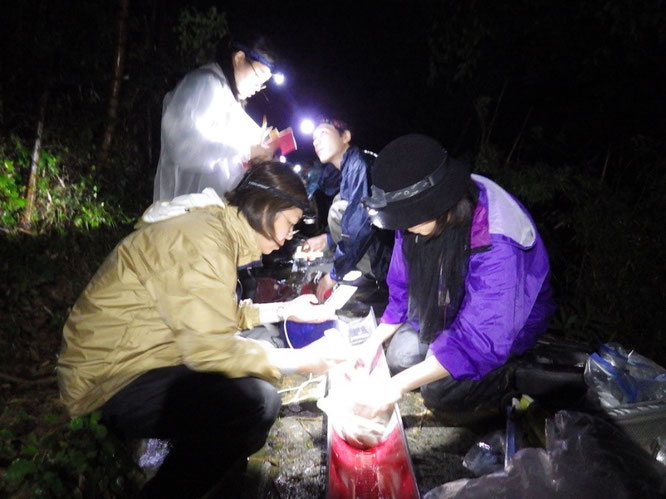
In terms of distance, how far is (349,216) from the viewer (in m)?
4.25

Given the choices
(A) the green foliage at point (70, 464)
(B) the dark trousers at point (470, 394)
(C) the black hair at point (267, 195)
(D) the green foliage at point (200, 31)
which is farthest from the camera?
(D) the green foliage at point (200, 31)

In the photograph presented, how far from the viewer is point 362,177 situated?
429cm

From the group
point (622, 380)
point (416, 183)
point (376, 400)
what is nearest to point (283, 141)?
point (416, 183)

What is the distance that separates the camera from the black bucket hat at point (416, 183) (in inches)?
78.9

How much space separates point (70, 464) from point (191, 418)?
540 mm

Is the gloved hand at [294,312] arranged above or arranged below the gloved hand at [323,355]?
below

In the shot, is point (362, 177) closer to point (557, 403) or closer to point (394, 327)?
point (394, 327)

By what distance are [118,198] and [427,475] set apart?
5.34 metres

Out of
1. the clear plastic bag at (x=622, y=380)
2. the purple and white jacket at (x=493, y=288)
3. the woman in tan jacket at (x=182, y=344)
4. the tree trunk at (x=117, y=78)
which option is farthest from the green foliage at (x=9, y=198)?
the clear plastic bag at (x=622, y=380)

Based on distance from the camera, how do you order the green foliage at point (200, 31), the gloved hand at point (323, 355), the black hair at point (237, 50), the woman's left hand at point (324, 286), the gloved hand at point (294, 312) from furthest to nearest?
the green foliage at point (200, 31) < the woman's left hand at point (324, 286) < the black hair at point (237, 50) < the gloved hand at point (294, 312) < the gloved hand at point (323, 355)

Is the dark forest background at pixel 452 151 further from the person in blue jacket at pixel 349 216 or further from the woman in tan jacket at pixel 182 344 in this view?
the person in blue jacket at pixel 349 216

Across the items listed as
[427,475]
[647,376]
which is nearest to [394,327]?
[427,475]

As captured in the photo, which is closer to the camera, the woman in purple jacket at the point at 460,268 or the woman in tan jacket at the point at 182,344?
the woman in tan jacket at the point at 182,344

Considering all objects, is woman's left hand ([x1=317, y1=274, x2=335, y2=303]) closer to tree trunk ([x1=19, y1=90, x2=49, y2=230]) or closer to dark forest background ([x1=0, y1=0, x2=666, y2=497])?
dark forest background ([x1=0, y1=0, x2=666, y2=497])
